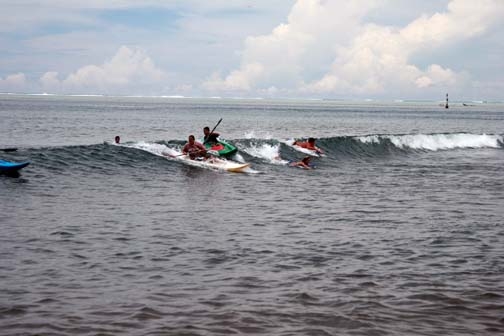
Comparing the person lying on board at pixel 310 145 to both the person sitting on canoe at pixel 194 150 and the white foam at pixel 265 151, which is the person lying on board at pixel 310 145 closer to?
the white foam at pixel 265 151

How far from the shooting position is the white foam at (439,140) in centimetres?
4097

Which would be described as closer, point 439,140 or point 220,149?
point 220,149

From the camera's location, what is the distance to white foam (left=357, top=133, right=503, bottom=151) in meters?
41.0

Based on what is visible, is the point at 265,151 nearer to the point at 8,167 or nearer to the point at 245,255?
the point at 8,167

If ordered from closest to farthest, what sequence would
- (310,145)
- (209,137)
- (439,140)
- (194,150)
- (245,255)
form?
(245,255), (194,150), (209,137), (310,145), (439,140)

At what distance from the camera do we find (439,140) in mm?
44781

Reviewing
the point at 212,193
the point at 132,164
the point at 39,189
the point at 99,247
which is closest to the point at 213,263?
the point at 99,247

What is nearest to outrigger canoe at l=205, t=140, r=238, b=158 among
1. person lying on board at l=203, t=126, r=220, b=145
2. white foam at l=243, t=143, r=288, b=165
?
person lying on board at l=203, t=126, r=220, b=145

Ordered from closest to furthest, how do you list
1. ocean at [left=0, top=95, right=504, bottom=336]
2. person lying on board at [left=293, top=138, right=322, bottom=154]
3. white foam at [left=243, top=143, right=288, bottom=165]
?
ocean at [left=0, top=95, right=504, bottom=336] < white foam at [left=243, top=143, right=288, bottom=165] < person lying on board at [left=293, top=138, right=322, bottom=154]

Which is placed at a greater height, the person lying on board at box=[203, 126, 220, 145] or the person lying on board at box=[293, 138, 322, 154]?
the person lying on board at box=[203, 126, 220, 145]

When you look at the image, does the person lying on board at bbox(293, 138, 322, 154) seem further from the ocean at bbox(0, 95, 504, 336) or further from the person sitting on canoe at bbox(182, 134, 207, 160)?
the ocean at bbox(0, 95, 504, 336)

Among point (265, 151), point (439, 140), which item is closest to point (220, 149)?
point (265, 151)

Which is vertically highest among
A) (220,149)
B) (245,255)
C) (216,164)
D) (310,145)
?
(220,149)

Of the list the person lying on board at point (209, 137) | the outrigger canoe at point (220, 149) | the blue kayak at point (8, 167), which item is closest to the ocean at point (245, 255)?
the blue kayak at point (8, 167)
